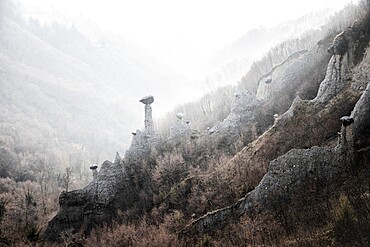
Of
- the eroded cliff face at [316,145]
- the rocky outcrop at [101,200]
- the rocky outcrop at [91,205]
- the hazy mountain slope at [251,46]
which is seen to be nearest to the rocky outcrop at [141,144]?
the rocky outcrop at [101,200]

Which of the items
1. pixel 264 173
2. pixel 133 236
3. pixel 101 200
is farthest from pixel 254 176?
pixel 101 200

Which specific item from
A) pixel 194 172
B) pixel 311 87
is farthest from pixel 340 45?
pixel 194 172

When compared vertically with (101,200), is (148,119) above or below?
above

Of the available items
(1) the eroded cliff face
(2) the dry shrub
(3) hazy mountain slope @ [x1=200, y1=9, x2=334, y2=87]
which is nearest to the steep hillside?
(1) the eroded cliff face

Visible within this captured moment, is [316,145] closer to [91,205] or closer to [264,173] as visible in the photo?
[264,173]

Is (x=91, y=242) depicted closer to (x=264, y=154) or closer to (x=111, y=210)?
(x=111, y=210)

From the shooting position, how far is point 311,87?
130 feet

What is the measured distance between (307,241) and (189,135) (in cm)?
3213

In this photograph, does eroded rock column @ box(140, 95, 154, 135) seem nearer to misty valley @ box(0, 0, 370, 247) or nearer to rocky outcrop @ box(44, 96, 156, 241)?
misty valley @ box(0, 0, 370, 247)

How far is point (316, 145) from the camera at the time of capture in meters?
26.2

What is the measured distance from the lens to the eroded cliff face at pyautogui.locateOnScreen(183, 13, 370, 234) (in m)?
23.2

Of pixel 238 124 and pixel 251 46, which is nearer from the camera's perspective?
pixel 238 124

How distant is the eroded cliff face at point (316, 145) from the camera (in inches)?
914

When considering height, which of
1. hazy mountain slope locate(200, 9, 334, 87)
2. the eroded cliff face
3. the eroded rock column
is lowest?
the eroded cliff face
